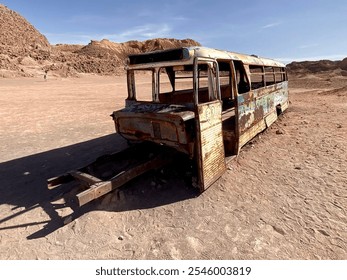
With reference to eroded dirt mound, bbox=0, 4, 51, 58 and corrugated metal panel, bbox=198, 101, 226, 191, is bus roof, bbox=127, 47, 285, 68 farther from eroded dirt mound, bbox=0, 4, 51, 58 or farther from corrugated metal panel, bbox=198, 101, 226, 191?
eroded dirt mound, bbox=0, 4, 51, 58

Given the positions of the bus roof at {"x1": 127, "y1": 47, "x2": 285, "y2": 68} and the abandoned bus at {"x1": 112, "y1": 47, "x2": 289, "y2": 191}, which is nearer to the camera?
the bus roof at {"x1": 127, "y1": 47, "x2": 285, "y2": 68}

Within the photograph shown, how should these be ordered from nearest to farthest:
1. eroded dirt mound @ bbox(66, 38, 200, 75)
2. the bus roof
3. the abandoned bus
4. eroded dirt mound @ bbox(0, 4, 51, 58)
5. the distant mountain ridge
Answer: the bus roof, the abandoned bus, the distant mountain ridge, eroded dirt mound @ bbox(66, 38, 200, 75), eroded dirt mound @ bbox(0, 4, 51, 58)

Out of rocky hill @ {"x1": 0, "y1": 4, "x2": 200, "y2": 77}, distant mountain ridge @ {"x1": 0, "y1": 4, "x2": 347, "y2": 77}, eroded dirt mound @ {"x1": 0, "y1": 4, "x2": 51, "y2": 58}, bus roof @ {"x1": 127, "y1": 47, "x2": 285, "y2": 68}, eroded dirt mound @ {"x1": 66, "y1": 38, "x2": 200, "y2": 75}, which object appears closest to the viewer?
bus roof @ {"x1": 127, "y1": 47, "x2": 285, "y2": 68}

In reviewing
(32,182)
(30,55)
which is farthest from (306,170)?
(30,55)

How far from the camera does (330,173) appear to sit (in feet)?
16.5

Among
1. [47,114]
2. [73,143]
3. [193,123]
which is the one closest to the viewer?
[193,123]

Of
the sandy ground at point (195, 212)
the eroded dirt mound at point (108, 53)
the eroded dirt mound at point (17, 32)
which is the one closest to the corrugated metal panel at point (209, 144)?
the sandy ground at point (195, 212)

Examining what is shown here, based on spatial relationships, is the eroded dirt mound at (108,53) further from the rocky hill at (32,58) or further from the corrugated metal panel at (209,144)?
the corrugated metal panel at (209,144)

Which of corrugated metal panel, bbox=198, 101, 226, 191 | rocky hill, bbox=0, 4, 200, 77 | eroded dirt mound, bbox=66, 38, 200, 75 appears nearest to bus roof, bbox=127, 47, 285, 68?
corrugated metal panel, bbox=198, 101, 226, 191

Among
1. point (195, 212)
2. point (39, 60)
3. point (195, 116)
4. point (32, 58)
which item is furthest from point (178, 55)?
point (32, 58)

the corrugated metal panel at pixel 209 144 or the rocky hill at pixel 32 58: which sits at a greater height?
the rocky hill at pixel 32 58

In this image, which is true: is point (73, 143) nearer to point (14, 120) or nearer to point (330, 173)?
point (14, 120)

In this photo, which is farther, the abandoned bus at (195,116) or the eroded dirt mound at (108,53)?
the eroded dirt mound at (108,53)

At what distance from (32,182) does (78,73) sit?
4025cm
